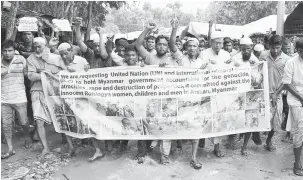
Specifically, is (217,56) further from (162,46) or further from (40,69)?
(40,69)

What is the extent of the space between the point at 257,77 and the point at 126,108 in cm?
200

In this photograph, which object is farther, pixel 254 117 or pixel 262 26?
pixel 262 26

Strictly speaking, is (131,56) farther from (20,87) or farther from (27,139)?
(27,139)

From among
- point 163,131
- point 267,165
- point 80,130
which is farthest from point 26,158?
point 267,165

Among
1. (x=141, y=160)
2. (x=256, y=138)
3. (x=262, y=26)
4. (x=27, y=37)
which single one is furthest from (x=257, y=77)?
(x=262, y=26)

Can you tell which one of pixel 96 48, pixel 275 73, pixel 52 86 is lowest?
pixel 52 86

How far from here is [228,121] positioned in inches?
181

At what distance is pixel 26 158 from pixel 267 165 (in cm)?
367

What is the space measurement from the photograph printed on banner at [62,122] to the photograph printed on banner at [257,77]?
2.86 metres

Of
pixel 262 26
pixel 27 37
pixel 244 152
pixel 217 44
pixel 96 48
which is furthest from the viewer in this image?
pixel 262 26

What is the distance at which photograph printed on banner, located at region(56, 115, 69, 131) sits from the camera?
186 inches

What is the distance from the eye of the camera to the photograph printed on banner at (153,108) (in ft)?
14.5

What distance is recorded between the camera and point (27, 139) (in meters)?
5.56

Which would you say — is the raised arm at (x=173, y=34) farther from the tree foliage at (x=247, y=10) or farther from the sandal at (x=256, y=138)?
the tree foliage at (x=247, y=10)
